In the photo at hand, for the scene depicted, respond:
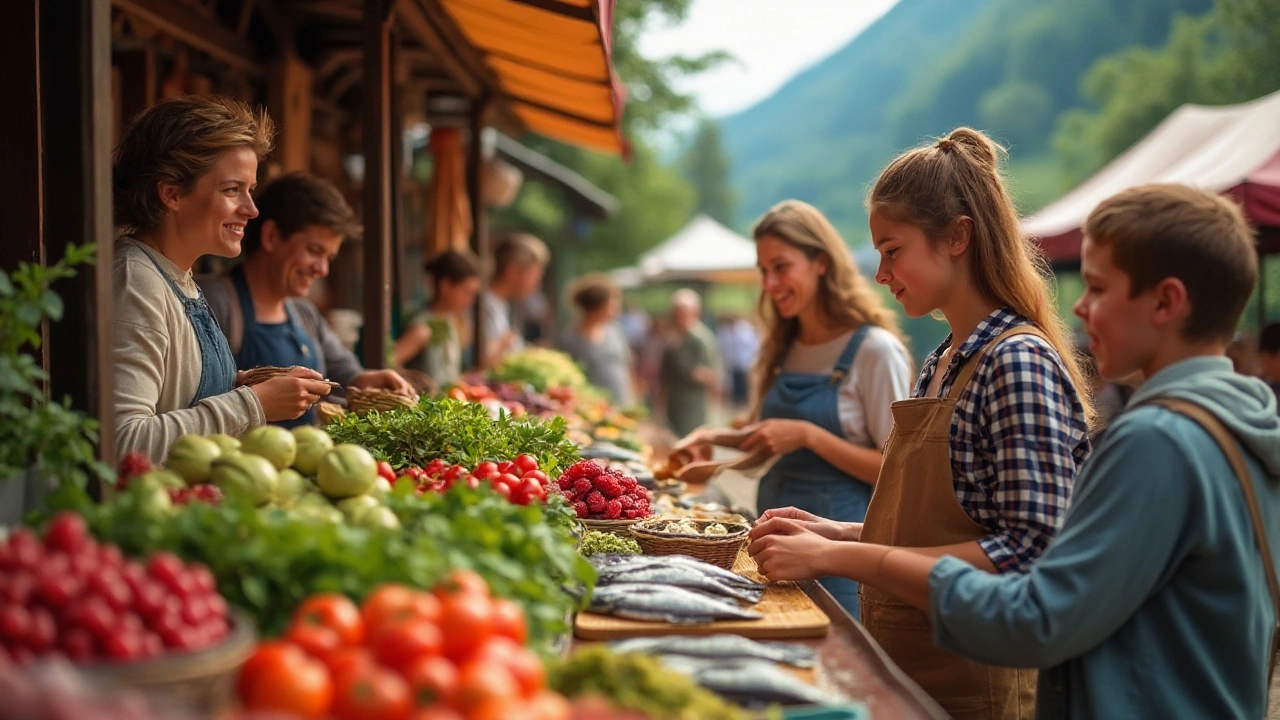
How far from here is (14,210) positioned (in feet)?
8.84

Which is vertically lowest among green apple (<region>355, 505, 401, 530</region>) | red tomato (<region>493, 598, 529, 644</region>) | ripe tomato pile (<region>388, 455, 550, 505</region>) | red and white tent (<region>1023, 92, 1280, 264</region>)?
ripe tomato pile (<region>388, 455, 550, 505</region>)

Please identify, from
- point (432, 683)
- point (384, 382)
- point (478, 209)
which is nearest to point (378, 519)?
point (432, 683)

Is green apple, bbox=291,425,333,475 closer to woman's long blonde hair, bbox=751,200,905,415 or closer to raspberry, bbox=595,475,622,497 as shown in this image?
raspberry, bbox=595,475,622,497

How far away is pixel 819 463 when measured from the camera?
4.86 metres

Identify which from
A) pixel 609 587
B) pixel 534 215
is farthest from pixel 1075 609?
pixel 534 215

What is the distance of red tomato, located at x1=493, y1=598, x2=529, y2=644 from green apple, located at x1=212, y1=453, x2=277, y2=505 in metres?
0.99

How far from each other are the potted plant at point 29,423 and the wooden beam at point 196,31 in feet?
12.4

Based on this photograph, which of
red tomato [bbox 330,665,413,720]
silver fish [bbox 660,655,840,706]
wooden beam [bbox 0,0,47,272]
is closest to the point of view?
red tomato [bbox 330,665,413,720]

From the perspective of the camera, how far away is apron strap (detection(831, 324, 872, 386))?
15.9 ft

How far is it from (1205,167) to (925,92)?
313 feet

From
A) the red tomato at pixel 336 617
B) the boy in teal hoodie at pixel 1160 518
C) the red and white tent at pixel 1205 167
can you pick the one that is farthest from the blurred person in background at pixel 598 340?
the red tomato at pixel 336 617

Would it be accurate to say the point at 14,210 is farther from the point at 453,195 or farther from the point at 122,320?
the point at 453,195

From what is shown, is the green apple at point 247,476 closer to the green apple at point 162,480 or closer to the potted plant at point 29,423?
the green apple at point 162,480

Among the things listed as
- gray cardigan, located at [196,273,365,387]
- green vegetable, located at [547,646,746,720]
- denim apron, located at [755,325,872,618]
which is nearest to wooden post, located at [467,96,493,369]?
gray cardigan, located at [196,273,365,387]
